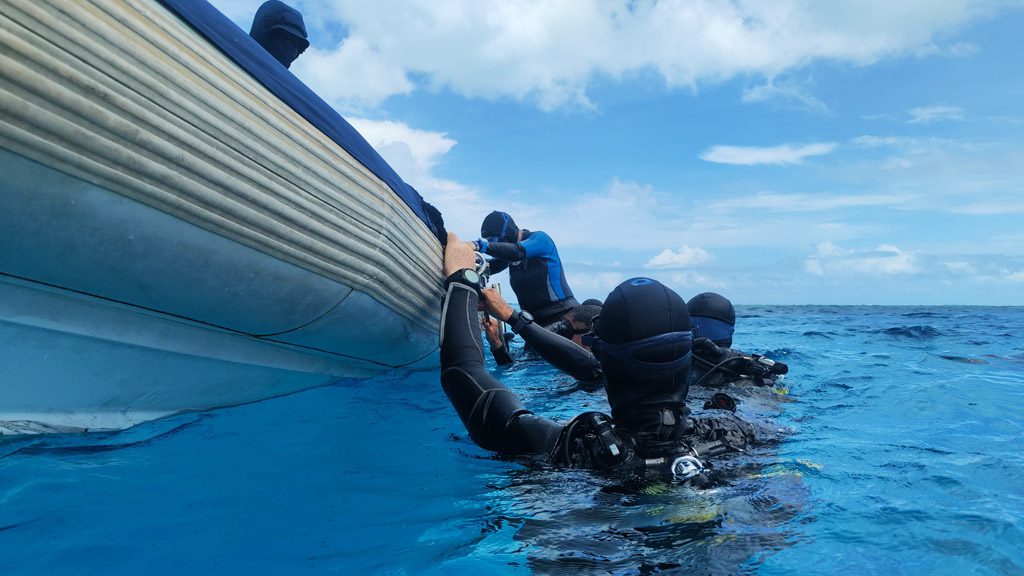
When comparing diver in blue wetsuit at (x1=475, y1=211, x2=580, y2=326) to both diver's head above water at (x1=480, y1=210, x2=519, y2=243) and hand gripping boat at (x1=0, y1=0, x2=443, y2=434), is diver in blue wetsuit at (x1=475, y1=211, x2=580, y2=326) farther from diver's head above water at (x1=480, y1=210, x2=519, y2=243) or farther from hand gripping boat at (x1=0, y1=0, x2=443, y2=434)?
hand gripping boat at (x1=0, y1=0, x2=443, y2=434)

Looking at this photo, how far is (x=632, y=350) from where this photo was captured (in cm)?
221

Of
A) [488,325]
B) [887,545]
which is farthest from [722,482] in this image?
[488,325]

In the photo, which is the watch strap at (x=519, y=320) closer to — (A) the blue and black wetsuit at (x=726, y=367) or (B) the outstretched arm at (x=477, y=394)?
(B) the outstretched arm at (x=477, y=394)

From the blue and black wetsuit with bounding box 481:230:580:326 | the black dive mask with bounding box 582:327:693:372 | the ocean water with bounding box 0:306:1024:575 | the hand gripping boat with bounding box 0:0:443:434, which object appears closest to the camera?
the ocean water with bounding box 0:306:1024:575

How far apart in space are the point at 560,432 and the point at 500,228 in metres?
4.18

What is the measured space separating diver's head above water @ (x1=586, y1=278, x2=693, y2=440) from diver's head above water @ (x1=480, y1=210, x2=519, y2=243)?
4.12m

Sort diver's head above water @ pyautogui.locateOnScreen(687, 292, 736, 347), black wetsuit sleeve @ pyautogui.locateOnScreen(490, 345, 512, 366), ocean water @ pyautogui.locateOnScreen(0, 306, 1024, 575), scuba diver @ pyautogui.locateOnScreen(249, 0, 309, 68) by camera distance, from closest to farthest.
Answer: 1. ocean water @ pyautogui.locateOnScreen(0, 306, 1024, 575)
2. scuba diver @ pyautogui.locateOnScreen(249, 0, 309, 68)
3. diver's head above water @ pyautogui.locateOnScreen(687, 292, 736, 347)
4. black wetsuit sleeve @ pyautogui.locateOnScreen(490, 345, 512, 366)

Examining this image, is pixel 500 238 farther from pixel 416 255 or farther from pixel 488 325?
pixel 416 255

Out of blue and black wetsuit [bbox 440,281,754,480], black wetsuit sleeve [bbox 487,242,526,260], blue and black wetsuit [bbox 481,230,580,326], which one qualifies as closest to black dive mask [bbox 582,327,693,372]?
blue and black wetsuit [bbox 440,281,754,480]

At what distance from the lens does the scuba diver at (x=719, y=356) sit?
13.7 ft

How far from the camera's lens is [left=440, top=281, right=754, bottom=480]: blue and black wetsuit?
7.28 feet

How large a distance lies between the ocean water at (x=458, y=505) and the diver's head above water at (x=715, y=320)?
2.44 ft

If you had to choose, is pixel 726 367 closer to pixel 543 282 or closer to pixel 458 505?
pixel 458 505

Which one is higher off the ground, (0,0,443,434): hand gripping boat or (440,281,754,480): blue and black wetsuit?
(0,0,443,434): hand gripping boat
